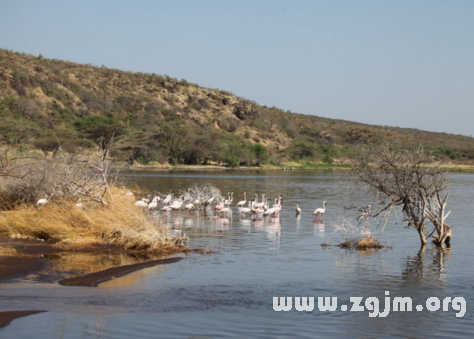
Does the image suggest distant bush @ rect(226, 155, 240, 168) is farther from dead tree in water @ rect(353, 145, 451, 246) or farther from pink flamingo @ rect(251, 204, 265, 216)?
dead tree in water @ rect(353, 145, 451, 246)

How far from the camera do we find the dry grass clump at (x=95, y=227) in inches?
691

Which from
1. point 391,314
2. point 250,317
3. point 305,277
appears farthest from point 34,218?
point 391,314

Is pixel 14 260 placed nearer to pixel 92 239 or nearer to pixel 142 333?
pixel 92 239

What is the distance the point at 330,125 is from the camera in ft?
459

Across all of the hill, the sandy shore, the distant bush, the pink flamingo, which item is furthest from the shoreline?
the sandy shore

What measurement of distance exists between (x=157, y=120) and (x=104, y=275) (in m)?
82.2

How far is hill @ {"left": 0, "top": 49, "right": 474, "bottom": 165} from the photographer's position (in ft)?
249

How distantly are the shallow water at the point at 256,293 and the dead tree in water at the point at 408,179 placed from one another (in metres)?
Result: 1.22

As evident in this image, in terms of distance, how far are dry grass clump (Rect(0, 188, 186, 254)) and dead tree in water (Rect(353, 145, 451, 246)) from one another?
574cm

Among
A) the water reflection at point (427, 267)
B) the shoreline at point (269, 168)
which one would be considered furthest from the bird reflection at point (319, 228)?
the shoreline at point (269, 168)

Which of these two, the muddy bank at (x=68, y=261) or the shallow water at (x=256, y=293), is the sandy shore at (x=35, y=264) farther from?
the shallow water at (x=256, y=293)

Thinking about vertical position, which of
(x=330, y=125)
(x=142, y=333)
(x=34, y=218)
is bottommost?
(x=142, y=333)

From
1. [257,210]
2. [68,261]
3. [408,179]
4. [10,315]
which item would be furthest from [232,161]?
[10,315]

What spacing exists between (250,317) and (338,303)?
1.99 meters
